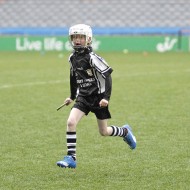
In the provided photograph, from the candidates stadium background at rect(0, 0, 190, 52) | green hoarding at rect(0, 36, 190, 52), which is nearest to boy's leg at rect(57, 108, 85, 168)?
green hoarding at rect(0, 36, 190, 52)

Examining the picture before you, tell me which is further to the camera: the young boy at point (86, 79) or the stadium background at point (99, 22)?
the stadium background at point (99, 22)

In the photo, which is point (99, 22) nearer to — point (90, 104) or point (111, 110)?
point (111, 110)

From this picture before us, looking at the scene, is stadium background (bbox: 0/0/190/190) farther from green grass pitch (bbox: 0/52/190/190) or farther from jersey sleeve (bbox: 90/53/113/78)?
jersey sleeve (bbox: 90/53/113/78)

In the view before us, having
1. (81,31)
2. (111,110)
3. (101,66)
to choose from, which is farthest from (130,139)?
(111,110)

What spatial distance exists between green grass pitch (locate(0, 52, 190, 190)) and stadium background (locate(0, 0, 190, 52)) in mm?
13254

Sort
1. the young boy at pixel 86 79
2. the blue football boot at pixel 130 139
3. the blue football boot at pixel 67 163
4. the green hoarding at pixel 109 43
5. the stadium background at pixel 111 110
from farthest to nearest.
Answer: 1. the green hoarding at pixel 109 43
2. the blue football boot at pixel 130 139
3. the young boy at pixel 86 79
4. the blue football boot at pixel 67 163
5. the stadium background at pixel 111 110

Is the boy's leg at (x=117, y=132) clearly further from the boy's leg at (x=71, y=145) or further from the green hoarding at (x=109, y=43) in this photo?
the green hoarding at (x=109, y=43)

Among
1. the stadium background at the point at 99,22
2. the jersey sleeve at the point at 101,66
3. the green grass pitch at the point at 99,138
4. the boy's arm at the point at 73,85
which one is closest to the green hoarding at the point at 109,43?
the stadium background at the point at 99,22

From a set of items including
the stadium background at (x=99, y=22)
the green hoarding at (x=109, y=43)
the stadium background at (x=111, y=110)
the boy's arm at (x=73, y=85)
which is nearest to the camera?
the stadium background at (x=111, y=110)

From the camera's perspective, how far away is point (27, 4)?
3816 cm

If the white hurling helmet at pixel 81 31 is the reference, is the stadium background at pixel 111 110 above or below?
below

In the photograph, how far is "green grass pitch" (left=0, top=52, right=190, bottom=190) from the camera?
636 centimetres

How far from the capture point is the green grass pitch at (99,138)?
6.36 meters

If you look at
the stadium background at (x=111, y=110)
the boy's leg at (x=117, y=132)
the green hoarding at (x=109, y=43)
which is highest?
the boy's leg at (x=117, y=132)
